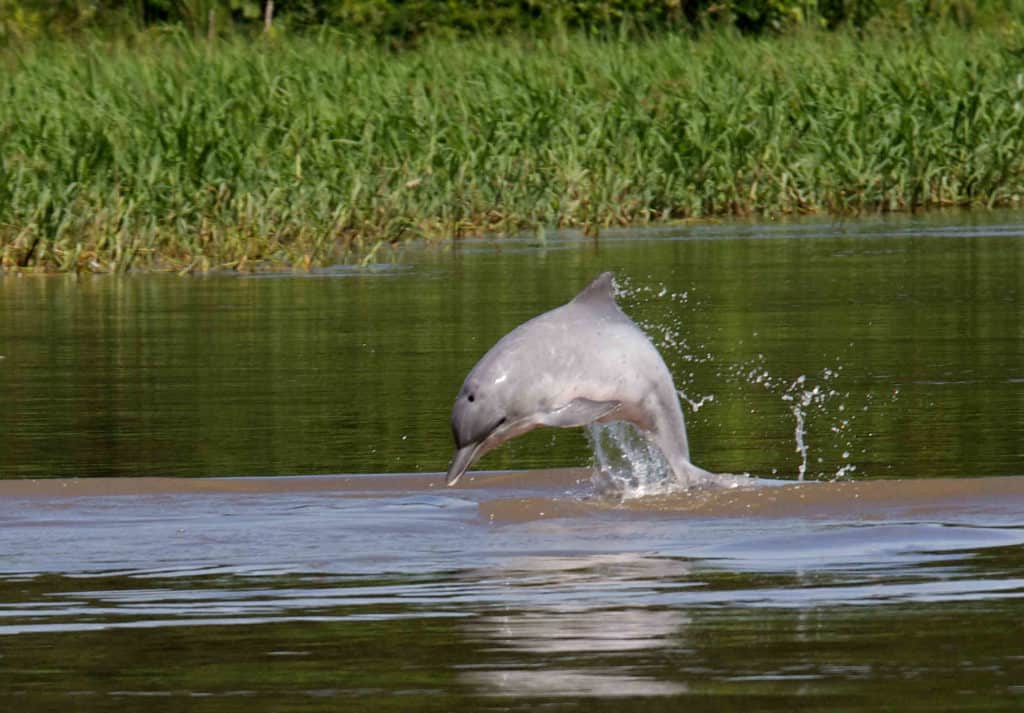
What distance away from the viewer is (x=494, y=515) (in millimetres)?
7922

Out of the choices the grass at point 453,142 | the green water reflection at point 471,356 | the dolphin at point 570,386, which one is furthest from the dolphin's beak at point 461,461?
the grass at point 453,142

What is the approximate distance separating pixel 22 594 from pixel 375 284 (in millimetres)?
10186

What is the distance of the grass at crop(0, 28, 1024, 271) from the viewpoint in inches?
734

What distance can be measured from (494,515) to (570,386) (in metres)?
0.46

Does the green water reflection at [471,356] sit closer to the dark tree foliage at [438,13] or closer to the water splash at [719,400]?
the water splash at [719,400]

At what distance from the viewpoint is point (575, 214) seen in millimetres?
21500

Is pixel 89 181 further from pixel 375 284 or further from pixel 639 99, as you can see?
pixel 639 99

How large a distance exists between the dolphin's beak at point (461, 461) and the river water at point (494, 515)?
13 centimetres

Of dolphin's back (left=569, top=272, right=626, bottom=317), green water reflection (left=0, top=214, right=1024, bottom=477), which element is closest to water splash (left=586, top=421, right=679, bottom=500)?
green water reflection (left=0, top=214, right=1024, bottom=477)

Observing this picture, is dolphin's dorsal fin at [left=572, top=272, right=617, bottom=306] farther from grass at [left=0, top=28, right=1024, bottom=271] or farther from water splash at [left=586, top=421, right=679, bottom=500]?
grass at [left=0, top=28, right=1024, bottom=271]

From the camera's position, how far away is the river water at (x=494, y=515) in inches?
202

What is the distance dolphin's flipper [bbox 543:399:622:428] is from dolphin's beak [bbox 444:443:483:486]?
9.4 inches

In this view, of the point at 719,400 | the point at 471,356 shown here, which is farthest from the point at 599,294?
the point at 471,356

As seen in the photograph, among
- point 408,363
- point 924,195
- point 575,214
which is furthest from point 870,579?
point 924,195
